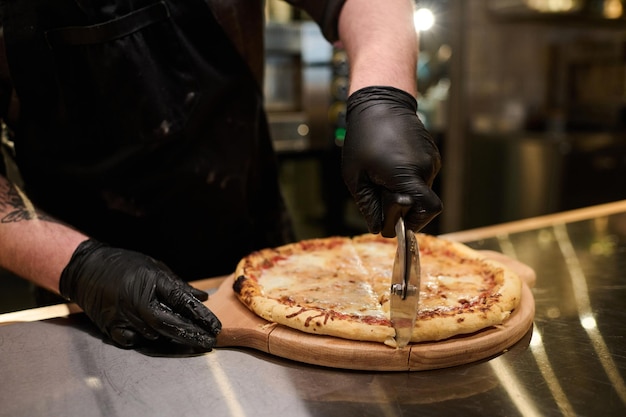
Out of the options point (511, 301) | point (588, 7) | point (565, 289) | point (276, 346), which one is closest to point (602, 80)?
point (588, 7)

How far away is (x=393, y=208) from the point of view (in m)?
1.10

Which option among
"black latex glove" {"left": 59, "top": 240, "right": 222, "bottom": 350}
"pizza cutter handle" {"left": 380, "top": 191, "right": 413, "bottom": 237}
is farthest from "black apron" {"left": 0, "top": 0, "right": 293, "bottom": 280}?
"pizza cutter handle" {"left": 380, "top": 191, "right": 413, "bottom": 237}

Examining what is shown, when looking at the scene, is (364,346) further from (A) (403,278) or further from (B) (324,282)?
(B) (324,282)

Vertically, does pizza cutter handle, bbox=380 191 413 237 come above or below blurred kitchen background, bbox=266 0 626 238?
above

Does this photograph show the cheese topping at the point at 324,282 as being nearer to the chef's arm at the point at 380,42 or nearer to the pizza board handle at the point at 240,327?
the pizza board handle at the point at 240,327

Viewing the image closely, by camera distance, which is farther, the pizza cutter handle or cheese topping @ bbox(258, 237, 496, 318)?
cheese topping @ bbox(258, 237, 496, 318)

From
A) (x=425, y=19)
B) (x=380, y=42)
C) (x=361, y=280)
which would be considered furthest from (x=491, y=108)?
(x=361, y=280)

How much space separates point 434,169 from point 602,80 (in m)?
4.56

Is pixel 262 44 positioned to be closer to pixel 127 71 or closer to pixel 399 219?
pixel 127 71

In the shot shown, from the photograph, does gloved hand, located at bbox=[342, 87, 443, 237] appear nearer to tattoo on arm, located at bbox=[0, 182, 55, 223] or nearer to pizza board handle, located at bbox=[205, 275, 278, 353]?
pizza board handle, located at bbox=[205, 275, 278, 353]

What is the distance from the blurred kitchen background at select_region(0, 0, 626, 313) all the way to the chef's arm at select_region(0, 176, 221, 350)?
2.43 meters

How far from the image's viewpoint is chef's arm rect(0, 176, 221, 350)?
1.11m

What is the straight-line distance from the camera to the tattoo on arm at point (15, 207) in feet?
4.40

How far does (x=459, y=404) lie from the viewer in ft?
3.02
